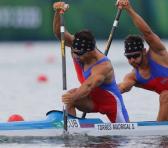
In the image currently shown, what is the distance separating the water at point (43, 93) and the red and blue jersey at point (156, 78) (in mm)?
1060

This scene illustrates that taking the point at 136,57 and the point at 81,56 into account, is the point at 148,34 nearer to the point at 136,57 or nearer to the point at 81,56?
the point at 136,57

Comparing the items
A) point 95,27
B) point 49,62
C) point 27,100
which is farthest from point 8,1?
point 27,100

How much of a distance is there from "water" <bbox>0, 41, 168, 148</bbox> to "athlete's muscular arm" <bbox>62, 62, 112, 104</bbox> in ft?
2.39

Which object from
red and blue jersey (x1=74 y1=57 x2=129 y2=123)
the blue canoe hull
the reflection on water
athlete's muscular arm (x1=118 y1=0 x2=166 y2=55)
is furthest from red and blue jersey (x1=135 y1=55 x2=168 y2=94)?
the reflection on water

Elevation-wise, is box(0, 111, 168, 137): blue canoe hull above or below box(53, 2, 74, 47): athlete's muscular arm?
below

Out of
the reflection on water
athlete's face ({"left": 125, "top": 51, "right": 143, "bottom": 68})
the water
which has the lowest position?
the water

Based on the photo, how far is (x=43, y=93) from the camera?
24250mm

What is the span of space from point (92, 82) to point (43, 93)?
9882mm

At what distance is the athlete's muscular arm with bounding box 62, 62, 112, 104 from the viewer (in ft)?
47.3

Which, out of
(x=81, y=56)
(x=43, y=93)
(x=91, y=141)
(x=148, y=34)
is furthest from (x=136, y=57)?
(x=43, y=93)

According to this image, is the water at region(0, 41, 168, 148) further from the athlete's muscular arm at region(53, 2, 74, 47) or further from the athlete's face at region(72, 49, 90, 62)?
the athlete's muscular arm at region(53, 2, 74, 47)

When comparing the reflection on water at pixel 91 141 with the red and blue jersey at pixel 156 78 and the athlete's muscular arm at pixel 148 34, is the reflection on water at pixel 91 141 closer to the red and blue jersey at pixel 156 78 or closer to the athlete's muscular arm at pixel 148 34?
the red and blue jersey at pixel 156 78

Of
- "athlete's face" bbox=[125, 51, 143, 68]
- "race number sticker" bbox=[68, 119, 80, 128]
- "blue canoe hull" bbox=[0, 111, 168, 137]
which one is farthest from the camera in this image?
"athlete's face" bbox=[125, 51, 143, 68]

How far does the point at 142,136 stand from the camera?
15.0m
